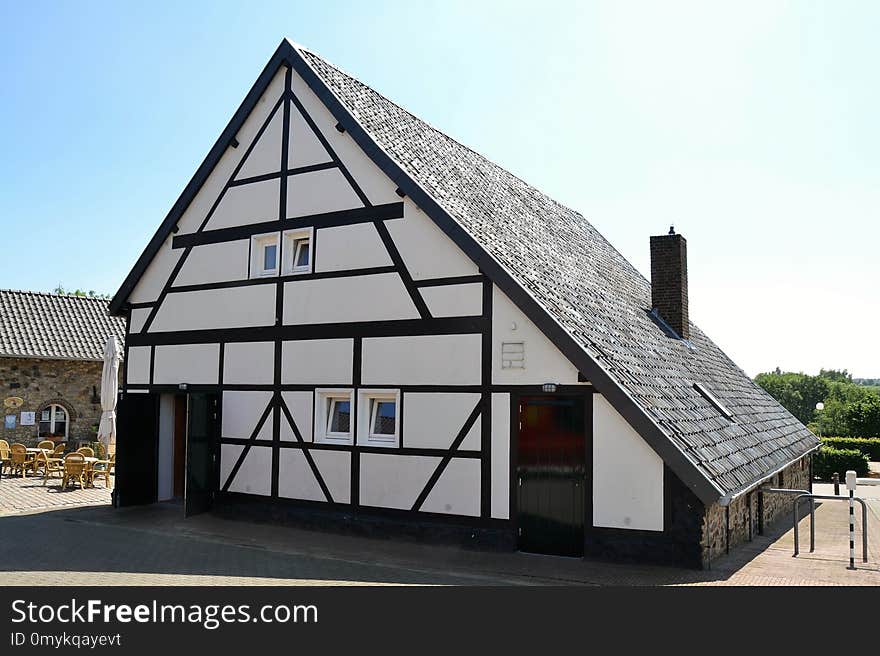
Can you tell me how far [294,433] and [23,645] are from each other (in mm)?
6531

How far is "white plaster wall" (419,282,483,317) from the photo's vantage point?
10.6 metres

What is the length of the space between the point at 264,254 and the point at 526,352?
219 inches

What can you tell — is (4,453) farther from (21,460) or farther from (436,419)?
(436,419)

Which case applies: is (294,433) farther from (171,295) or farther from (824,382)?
(824,382)

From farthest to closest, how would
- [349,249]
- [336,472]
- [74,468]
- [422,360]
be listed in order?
[74,468] → [349,249] → [336,472] → [422,360]

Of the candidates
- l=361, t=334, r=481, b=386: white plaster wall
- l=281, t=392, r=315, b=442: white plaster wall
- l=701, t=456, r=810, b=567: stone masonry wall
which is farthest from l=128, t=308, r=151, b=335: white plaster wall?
l=701, t=456, r=810, b=567: stone masonry wall

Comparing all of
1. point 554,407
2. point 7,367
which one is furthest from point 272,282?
point 7,367

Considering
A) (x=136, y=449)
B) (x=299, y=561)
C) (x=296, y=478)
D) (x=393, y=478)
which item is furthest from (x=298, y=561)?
(x=136, y=449)

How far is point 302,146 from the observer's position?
12836mm

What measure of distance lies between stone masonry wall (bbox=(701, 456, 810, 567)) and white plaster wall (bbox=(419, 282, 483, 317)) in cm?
400

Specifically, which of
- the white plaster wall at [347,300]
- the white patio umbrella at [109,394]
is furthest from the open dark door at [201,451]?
the white patio umbrella at [109,394]

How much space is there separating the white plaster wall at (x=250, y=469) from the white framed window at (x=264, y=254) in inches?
117

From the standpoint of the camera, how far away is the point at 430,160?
13070mm

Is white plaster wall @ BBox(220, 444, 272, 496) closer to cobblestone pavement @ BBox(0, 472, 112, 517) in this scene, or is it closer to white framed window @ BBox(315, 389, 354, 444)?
white framed window @ BBox(315, 389, 354, 444)
